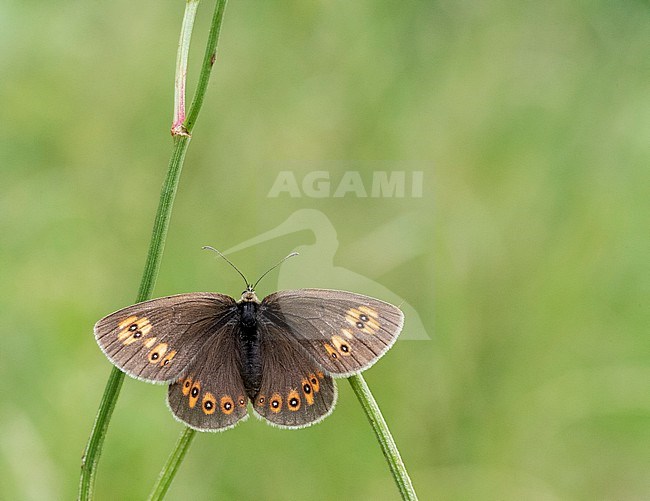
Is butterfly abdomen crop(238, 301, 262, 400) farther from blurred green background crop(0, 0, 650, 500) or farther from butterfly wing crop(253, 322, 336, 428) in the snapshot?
blurred green background crop(0, 0, 650, 500)

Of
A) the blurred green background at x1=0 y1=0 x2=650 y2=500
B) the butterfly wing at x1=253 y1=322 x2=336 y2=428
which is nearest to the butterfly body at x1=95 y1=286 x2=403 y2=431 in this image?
the butterfly wing at x1=253 y1=322 x2=336 y2=428

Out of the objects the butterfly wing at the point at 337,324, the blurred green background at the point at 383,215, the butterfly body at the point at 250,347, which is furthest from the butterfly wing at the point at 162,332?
the blurred green background at the point at 383,215

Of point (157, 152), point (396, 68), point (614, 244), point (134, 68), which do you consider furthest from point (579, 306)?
point (134, 68)

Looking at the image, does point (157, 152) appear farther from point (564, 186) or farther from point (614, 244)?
point (614, 244)

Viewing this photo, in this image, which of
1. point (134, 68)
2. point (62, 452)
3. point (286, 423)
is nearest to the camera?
point (286, 423)

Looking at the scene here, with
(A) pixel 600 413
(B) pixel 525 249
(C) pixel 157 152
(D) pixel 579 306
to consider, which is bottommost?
(A) pixel 600 413

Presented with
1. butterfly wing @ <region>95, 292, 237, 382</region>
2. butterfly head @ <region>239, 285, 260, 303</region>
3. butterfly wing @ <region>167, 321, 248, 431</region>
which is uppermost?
butterfly head @ <region>239, 285, 260, 303</region>
